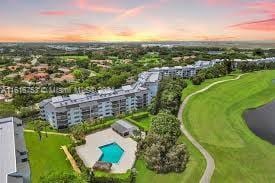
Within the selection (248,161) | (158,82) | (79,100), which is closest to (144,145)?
(248,161)

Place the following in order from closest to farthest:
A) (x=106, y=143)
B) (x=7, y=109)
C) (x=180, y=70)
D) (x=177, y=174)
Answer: (x=177, y=174) < (x=106, y=143) < (x=7, y=109) < (x=180, y=70)

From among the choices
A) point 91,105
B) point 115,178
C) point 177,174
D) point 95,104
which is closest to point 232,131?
point 177,174

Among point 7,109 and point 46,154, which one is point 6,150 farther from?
point 7,109

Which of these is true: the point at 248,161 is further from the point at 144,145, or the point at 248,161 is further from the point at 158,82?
the point at 158,82

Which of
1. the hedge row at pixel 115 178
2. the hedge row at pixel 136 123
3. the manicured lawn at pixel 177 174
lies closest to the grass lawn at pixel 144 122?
the hedge row at pixel 136 123

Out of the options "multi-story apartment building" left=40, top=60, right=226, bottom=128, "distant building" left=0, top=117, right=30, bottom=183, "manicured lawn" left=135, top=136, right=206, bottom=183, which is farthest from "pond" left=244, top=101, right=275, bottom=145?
"distant building" left=0, top=117, right=30, bottom=183
